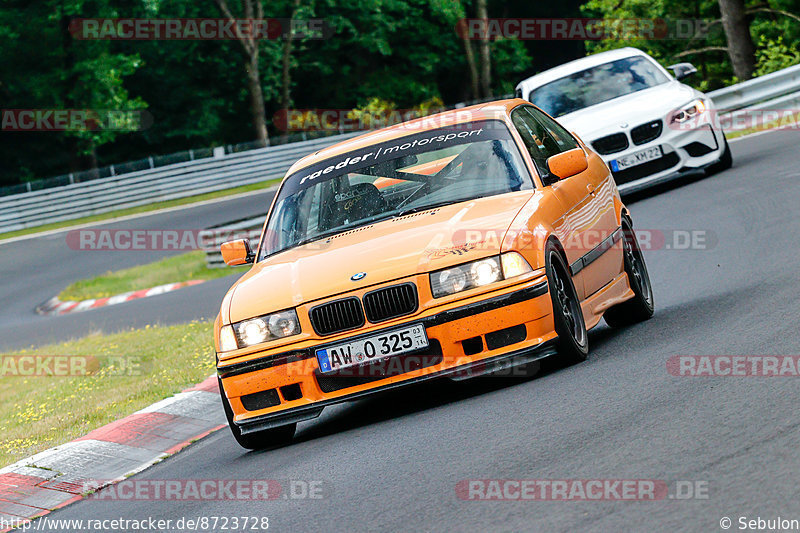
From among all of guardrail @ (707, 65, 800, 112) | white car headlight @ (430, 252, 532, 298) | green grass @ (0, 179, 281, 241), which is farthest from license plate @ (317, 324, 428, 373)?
green grass @ (0, 179, 281, 241)

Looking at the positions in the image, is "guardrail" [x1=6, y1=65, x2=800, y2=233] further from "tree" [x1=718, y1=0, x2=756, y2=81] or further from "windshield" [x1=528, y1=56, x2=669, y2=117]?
"windshield" [x1=528, y1=56, x2=669, y2=117]

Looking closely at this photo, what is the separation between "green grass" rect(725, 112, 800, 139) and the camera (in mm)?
20828

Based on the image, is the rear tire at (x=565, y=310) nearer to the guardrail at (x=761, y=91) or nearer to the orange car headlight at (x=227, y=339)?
the orange car headlight at (x=227, y=339)

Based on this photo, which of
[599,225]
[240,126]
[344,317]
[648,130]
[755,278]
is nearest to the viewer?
[344,317]

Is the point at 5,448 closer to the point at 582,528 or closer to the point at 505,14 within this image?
the point at 582,528

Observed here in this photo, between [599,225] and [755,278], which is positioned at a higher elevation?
[599,225]

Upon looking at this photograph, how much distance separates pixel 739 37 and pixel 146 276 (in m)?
13.5

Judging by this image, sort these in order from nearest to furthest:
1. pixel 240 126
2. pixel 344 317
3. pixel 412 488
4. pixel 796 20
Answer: pixel 412 488 < pixel 344 317 < pixel 796 20 < pixel 240 126

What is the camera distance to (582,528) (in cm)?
415

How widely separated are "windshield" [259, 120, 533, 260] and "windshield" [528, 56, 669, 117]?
8.43 meters

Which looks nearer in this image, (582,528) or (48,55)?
(582,528)

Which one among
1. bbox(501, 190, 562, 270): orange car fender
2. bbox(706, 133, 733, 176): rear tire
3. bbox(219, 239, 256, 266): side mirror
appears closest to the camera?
bbox(501, 190, 562, 270): orange car fender

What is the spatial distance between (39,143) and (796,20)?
24.3 m

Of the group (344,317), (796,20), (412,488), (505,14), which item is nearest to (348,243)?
(344,317)
